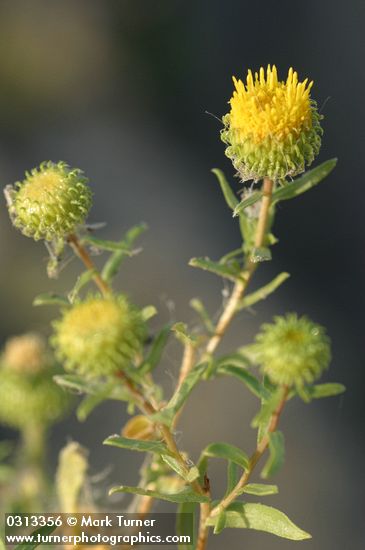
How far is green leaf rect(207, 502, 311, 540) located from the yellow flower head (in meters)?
0.53

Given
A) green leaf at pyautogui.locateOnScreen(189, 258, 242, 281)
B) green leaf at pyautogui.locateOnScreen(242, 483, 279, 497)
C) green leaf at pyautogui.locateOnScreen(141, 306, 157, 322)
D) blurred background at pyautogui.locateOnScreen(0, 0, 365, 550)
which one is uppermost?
blurred background at pyautogui.locateOnScreen(0, 0, 365, 550)

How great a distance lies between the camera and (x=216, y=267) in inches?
48.1

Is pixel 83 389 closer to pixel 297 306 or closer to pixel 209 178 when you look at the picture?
pixel 297 306

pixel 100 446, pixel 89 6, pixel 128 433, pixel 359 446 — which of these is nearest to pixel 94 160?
pixel 89 6

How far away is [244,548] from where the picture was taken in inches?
139

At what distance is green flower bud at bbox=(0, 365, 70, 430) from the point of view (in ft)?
6.09

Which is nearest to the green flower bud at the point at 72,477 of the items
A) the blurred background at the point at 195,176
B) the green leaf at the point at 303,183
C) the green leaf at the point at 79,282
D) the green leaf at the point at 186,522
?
the green leaf at the point at 186,522

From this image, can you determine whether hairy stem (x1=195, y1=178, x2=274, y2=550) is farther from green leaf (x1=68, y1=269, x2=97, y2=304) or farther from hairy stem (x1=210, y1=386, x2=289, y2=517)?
green leaf (x1=68, y1=269, x2=97, y2=304)

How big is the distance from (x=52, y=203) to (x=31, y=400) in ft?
2.65

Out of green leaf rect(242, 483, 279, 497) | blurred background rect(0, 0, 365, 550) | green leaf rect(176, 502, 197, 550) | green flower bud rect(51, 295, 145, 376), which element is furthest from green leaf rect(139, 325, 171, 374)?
blurred background rect(0, 0, 365, 550)

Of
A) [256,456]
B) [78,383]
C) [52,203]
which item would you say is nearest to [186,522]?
[256,456]

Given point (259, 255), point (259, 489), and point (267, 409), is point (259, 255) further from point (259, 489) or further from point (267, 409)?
point (259, 489)

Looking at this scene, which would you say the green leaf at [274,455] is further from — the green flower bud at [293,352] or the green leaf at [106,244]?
the green leaf at [106,244]

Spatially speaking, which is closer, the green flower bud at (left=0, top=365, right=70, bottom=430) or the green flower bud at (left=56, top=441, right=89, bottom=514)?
the green flower bud at (left=56, top=441, right=89, bottom=514)
